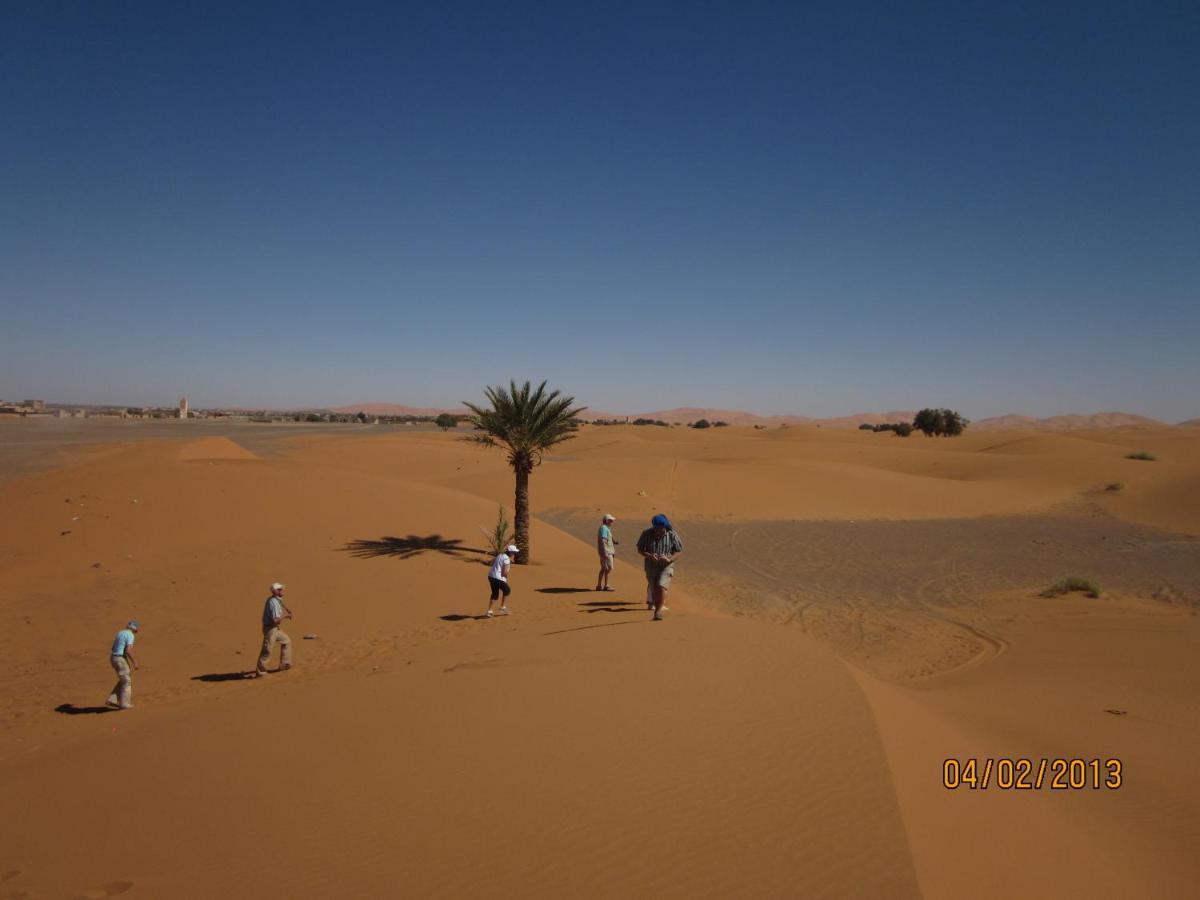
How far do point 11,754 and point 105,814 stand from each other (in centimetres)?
313

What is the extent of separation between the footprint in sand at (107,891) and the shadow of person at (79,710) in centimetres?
548

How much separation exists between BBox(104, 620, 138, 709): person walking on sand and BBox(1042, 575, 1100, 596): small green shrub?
58.3 ft

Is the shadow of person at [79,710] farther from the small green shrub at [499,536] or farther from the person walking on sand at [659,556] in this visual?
the small green shrub at [499,536]

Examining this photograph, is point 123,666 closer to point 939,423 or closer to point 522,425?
point 522,425

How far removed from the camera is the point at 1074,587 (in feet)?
48.8

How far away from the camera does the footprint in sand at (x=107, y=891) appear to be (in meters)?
3.72

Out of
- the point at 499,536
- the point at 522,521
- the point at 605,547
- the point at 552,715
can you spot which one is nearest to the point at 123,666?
the point at 552,715

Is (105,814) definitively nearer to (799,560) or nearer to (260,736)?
(260,736)

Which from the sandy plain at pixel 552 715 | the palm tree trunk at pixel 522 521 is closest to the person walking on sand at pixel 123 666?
the sandy plain at pixel 552 715

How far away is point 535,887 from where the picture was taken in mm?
3541

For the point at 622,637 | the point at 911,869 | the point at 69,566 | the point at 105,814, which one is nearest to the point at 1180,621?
the point at 622,637

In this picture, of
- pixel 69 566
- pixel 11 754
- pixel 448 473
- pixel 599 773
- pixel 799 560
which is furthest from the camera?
pixel 448 473

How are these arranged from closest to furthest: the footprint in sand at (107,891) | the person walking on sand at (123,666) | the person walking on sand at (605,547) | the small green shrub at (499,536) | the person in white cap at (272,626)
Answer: the footprint in sand at (107,891) → the person walking on sand at (123,666) → the person in white cap at (272,626) → the person walking on sand at (605,547) → the small green shrub at (499,536)
